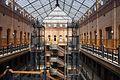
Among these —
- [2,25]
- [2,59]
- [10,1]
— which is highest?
[10,1]

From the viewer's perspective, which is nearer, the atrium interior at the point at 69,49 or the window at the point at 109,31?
the atrium interior at the point at 69,49

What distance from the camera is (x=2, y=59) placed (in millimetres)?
12641

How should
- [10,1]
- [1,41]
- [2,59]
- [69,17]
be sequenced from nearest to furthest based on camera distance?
1. [2,59]
2. [1,41]
3. [10,1]
4. [69,17]

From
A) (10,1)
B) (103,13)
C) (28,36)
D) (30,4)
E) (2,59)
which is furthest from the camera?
(28,36)

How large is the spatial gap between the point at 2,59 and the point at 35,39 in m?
11.0

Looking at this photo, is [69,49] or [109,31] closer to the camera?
[109,31]

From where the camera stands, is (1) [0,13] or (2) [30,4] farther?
(2) [30,4]

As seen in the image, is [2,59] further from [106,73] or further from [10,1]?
[10,1]

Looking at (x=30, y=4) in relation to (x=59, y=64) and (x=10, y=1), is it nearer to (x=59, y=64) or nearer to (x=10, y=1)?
(x=10, y=1)

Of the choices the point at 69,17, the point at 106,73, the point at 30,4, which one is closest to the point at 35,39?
the point at 30,4

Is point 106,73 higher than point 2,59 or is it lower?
lower

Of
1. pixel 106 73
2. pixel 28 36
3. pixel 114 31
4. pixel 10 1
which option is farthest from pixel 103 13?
pixel 28 36

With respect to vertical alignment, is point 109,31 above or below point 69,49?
above

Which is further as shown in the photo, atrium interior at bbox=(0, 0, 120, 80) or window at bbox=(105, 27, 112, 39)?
window at bbox=(105, 27, 112, 39)
